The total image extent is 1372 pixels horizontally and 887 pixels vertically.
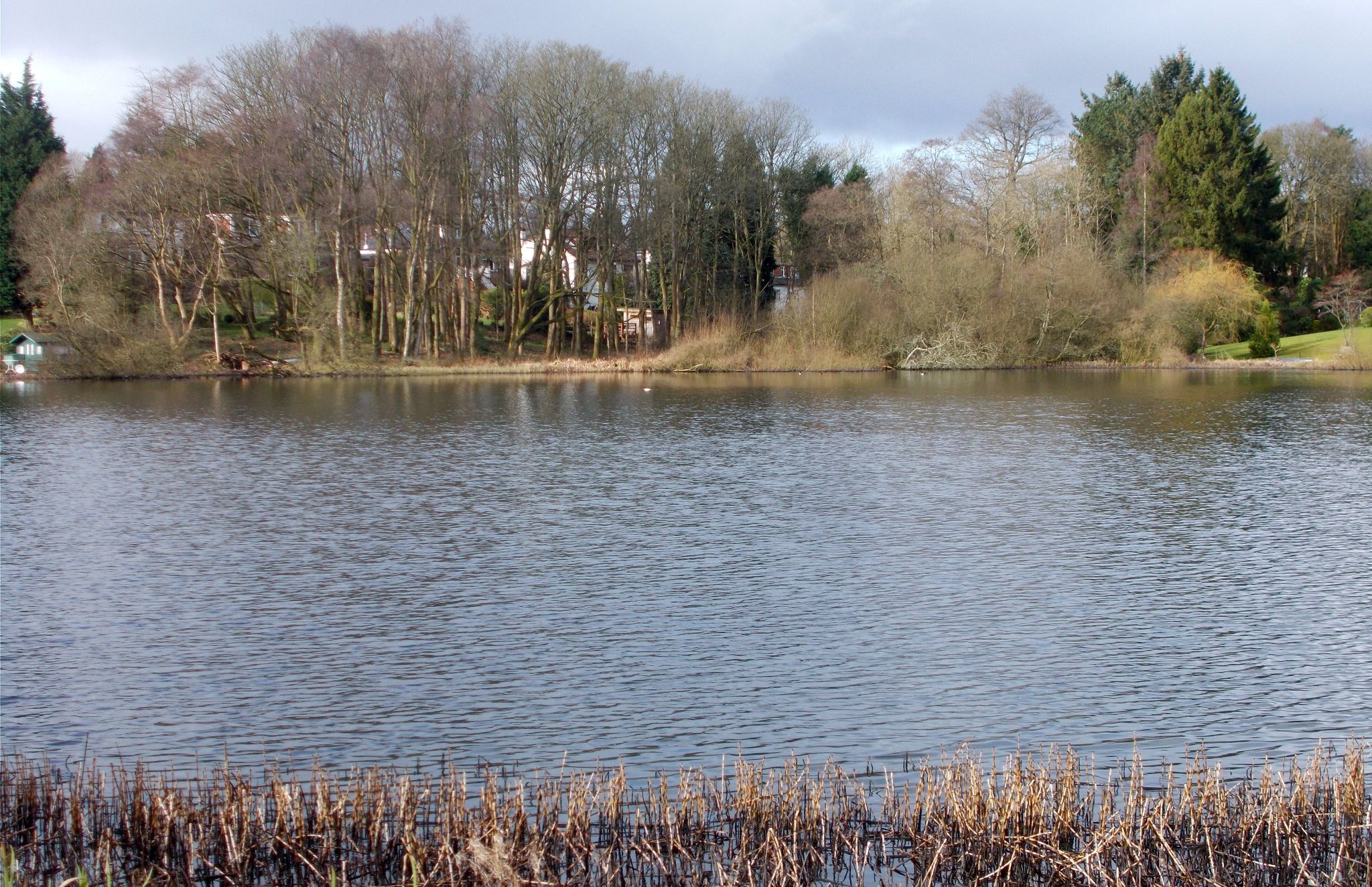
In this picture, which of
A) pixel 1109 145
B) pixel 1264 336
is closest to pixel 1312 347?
pixel 1264 336

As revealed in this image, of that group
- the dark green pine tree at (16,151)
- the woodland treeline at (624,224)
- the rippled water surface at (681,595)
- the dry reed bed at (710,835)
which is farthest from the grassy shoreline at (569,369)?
the dry reed bed at (710,835)

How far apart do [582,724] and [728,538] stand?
7756mm

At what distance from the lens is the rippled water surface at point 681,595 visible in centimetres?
938

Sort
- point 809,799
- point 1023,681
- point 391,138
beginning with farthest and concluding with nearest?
1. point 391,138
2. point 1023,681
3. point 809,799

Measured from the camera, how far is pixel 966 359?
5856 centimetres

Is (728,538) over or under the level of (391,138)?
under

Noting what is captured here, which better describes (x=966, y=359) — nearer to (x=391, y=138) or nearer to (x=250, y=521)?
(x=391, y=138)

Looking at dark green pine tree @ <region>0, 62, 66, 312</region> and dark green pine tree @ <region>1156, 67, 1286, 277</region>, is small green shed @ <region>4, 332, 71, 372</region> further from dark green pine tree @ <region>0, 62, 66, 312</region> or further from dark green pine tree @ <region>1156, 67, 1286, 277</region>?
dark green pine tree @ <region>1156, 67, 1286, 277</region>

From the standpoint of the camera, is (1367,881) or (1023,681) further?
(1023,681)

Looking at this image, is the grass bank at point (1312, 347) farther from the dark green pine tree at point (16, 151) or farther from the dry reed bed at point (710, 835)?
the dark green pine tree at point (16, 151)

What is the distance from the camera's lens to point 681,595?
1362 centimetres

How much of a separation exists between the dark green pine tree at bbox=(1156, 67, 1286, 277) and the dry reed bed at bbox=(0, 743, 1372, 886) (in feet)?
206

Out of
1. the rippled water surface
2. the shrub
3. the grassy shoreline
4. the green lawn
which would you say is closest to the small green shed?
the grassy shoreline

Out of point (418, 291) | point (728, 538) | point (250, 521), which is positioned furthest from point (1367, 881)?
point (418, 291)
